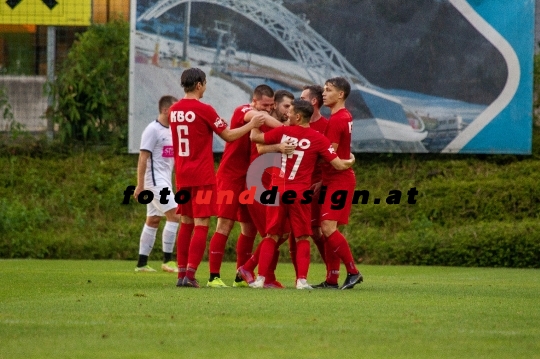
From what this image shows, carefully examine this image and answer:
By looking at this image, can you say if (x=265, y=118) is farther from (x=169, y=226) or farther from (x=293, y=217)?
(x=169, y=226)

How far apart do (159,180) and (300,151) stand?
435 cm

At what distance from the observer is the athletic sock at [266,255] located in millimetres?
10148

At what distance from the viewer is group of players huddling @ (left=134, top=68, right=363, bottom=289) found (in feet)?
32.8

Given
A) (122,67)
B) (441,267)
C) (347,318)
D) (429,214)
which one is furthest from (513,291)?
(122,67)

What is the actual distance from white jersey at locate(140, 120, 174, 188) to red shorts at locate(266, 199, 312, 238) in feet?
12.7

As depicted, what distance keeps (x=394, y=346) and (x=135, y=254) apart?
12299 mm

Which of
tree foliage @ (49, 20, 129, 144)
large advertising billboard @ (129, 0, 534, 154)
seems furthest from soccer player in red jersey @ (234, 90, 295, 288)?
tree foliage @ (49, 20, 129, 144)

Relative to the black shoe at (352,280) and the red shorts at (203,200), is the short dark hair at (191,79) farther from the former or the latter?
the black shoe at (352,280)

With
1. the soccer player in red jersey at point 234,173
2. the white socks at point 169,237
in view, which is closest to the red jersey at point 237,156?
the soccer player in red jersey at point 234,173

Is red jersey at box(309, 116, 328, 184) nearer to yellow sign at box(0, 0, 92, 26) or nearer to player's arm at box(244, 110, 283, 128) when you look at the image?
player's arm at box(244, 110, 283, 128)

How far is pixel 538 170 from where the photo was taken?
19.3 metres

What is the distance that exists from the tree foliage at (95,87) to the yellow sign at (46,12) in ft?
1.45

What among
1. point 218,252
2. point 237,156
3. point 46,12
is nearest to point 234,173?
point 237,156

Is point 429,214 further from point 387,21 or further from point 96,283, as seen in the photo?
point 96,283
